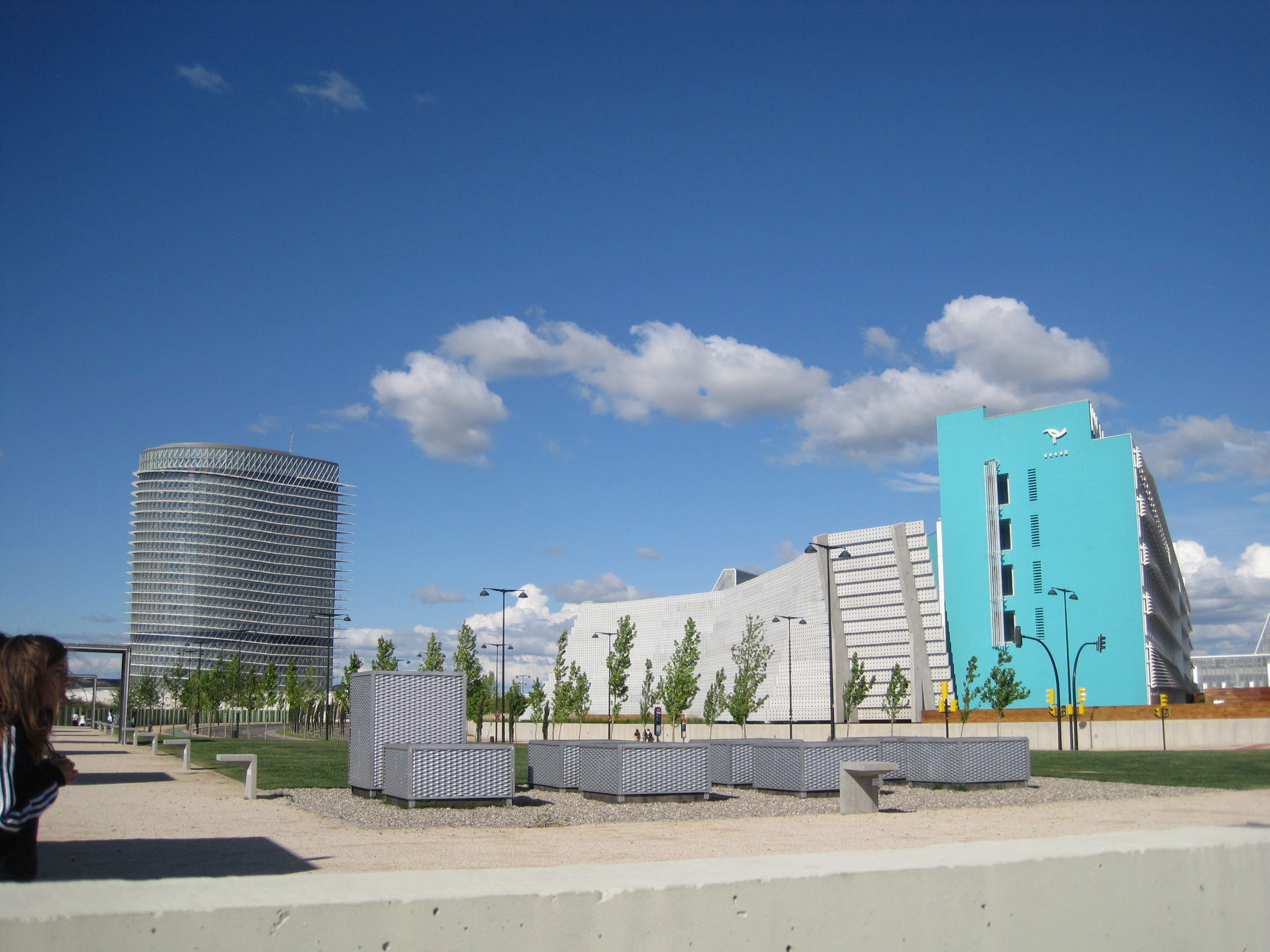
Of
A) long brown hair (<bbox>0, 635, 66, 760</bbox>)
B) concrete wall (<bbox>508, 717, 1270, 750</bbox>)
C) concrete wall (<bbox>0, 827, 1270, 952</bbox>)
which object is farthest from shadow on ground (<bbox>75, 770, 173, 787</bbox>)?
concrete wall (<bbox>0, 827, 1270, 952</bbox>)

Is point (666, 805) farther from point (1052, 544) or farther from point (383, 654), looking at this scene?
point (1052, 544)

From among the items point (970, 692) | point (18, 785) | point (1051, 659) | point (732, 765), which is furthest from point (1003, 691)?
point (18, 785)

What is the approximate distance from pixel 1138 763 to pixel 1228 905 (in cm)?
3018

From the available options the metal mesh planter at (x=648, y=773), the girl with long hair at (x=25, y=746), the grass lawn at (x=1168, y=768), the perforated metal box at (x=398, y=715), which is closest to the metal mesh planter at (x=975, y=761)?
the grass lawn at (x=1168, y=768)

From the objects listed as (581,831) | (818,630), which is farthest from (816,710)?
(581,831)

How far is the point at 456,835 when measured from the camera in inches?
531

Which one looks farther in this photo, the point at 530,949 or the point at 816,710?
the point at 816,710

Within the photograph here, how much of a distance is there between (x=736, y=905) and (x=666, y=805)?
14870 mm

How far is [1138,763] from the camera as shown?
3055 centimetres

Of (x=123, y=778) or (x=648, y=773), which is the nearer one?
(x=648, y=773)

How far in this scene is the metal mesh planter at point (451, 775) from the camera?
52.7 feet

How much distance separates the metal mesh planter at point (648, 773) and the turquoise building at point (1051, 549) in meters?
52.8

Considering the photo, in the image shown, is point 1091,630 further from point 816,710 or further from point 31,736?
point 31,736

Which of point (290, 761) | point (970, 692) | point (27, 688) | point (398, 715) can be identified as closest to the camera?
point (27, 688)
